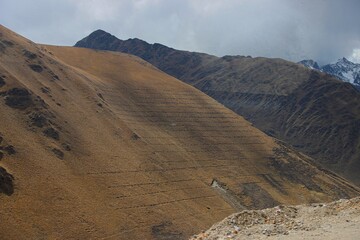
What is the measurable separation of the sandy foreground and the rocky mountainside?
328ft

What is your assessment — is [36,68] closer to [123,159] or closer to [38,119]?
[38,119]

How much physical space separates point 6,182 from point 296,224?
2842cm

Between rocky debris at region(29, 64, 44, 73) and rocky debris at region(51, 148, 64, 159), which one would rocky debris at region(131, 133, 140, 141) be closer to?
rocky debris at region(51, 148, 64, 159)

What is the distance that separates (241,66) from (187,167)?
4756 inches

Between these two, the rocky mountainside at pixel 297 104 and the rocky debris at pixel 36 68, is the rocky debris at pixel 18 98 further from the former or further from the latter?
the rocky mountainside at pixel 297 104

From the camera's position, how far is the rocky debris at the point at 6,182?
127 ft

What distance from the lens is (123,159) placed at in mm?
55156

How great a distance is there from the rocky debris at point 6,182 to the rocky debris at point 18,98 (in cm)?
1343

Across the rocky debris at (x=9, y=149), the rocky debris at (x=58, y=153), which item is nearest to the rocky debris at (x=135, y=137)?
the rocky debris at (x=58, y=153)

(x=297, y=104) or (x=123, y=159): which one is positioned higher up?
(x=297, y=104)

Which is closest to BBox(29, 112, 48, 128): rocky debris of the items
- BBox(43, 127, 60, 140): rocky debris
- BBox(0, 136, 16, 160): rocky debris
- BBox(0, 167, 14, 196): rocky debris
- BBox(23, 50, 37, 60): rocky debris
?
BBox(43, 127, 60, 140): rocky debris

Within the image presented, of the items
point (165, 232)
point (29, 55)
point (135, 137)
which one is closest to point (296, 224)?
point (165, 232)

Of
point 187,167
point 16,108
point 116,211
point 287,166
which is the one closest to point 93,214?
point 116,211

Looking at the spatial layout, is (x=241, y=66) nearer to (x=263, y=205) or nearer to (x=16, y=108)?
(x=263, y=205)
